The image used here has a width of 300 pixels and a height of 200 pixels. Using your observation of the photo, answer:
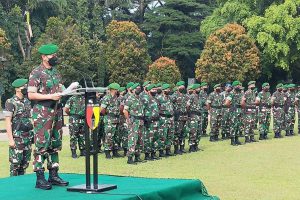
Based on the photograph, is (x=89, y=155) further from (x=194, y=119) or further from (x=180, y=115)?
(x=194, y=119)

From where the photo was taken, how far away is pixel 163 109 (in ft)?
38.1

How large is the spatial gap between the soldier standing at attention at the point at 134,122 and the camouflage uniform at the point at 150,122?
0.78ft

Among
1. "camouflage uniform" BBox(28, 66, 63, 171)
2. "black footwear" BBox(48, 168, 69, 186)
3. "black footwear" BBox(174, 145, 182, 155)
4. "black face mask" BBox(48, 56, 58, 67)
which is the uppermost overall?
"black face mask" BBox(48, 56, 58, 67)

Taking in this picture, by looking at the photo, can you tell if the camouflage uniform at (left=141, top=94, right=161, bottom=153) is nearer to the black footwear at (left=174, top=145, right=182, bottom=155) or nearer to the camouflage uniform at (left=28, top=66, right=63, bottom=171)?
the black footwear at (left=174, top=145, right=182, bottom=155)

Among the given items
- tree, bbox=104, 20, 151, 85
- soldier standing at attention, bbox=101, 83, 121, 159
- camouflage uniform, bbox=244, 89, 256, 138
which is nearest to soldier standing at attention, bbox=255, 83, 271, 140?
camouflage uniform, bbox=244, 89, 256, 138

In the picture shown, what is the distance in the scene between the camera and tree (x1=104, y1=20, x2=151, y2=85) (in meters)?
35.4

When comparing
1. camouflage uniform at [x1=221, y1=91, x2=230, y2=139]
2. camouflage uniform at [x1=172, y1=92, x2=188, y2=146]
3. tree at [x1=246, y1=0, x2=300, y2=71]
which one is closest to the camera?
camouflage uniform at [x1=172, y1=92, x2=188, y2=146]

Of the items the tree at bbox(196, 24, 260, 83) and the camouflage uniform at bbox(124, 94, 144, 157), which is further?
the tree at bbox(196, 24, 260, 83)

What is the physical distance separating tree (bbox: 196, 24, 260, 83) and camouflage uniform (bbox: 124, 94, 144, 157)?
72.0 ft

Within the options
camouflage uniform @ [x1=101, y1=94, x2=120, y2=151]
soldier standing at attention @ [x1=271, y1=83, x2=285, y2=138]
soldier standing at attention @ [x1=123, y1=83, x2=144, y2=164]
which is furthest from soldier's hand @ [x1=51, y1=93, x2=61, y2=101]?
soldier standing at attention @ [x1=271, y1=83, x2=285, y2=138]

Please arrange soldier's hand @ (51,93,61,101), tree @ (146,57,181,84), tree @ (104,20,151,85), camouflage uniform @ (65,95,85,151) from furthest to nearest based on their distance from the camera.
→ tree @ (104,20,151,85), tree @ (146,57,181,84), camouflage uniform @ (65,95,85,151), soldier's hand @ (51,93,61,101)

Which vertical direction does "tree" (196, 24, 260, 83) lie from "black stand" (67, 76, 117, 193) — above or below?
above

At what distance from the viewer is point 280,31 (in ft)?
100

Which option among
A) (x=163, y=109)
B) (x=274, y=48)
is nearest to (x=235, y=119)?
(x=163, y=109)
